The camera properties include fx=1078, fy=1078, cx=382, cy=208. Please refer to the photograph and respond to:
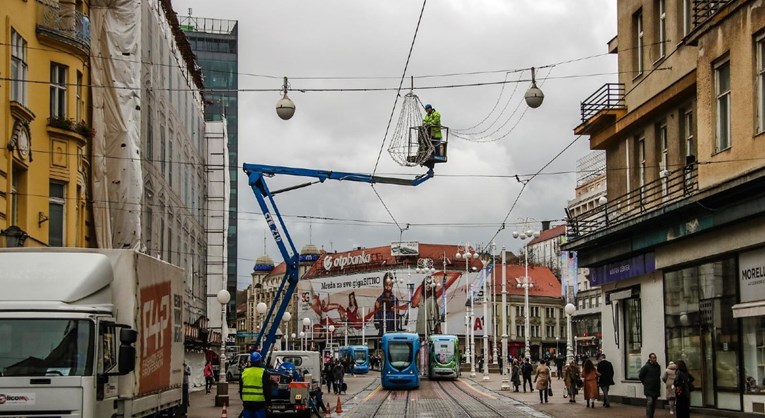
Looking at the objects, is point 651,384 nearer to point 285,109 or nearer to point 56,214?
point 285,109

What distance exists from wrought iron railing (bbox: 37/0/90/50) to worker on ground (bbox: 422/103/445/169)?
12.0m

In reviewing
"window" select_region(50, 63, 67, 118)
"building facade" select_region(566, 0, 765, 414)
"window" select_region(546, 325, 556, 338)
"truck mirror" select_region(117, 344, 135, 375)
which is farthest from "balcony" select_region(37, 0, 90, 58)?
"window" select_region(546, 325, 556, 338)

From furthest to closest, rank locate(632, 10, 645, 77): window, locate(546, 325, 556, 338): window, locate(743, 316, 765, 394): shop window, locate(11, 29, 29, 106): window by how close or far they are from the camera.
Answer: locate(546, 325, 556, 338): window, locate(632, 10, 645, 77): window, locate(11, 29, 29, 106): window, locate(743, 316, 765, 394): shop window

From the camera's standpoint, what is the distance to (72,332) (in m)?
15.0

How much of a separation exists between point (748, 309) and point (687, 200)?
351cm

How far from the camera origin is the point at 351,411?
34.5 metres

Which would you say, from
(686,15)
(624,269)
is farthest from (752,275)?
(624,269)

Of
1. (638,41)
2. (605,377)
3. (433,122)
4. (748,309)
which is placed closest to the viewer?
(748,309)

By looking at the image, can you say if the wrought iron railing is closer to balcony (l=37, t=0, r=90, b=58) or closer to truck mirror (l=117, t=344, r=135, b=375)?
balcony (l=37, t=0, r=90, b=58)

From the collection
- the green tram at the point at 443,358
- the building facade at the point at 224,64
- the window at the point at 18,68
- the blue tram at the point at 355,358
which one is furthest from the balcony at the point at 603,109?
the building facade at the point at 224,64

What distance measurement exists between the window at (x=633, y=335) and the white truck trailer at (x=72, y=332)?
65.4 feet

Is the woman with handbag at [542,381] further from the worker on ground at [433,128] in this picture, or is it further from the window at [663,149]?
the worker on ground at [433,128]

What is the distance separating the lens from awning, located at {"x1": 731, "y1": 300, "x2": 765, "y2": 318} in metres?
24.0

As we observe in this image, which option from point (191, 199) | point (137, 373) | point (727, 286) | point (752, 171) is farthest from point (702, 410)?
point (191, 199)
